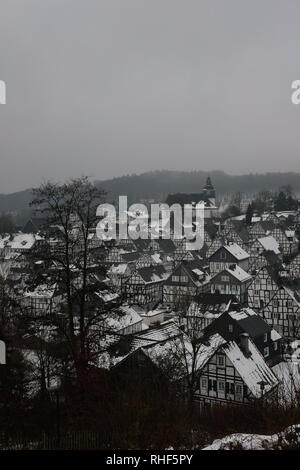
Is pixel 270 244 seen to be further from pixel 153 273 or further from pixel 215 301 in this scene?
pixel 215 301

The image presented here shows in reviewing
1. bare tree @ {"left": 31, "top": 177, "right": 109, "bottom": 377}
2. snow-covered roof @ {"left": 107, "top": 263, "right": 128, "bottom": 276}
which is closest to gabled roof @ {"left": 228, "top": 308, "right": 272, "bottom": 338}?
bare tree @ {"left": 31, "top": 177, "right": 109, "bottom": 377}

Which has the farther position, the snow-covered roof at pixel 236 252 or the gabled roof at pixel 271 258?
the snow-covered roof at pixel 236 252

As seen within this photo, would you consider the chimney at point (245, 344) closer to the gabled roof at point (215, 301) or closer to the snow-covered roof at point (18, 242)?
the gabled roof at point (215, 301)

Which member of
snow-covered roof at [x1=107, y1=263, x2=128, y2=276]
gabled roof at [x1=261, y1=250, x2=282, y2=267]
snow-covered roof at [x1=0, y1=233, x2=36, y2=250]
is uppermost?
gabled roof at [x1=261, y1=250, x2=282, y2=267]

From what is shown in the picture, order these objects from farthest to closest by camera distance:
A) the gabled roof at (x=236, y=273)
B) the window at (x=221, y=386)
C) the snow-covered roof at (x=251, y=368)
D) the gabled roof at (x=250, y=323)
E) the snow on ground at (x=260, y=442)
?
the gabled roof at (x=236, y=273) < the gabled roof at (x=250, y=323) < the window at (x=221, y=386) < the snow-covered roof at (x=251, y=368) < the snow on ground at (x=260, y=442)

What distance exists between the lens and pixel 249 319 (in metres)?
26.8

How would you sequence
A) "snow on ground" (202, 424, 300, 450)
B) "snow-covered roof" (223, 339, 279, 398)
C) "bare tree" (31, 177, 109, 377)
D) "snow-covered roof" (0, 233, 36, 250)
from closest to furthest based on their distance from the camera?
"snow on ground" (202, 424, 300, 450) → "bare tree" (31, 177, 109, 377) → "snow-covered roof" (223, 339, 279, 398) → "snow-covered roof" (0, 233, 36, 250)

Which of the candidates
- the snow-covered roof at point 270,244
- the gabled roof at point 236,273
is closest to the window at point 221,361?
the gabled roof at point 236,273

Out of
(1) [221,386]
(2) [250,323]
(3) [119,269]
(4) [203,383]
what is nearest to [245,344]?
(1) [221,386]

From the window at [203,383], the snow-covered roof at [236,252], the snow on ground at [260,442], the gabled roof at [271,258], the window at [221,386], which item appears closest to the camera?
the snow on ground at [260,442]

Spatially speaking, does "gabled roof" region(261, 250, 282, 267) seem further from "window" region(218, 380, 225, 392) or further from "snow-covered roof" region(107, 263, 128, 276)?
"window" region(218, 380, 225, 392)

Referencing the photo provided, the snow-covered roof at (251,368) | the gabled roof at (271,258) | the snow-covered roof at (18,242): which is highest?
→ the snow-covered roof at (251,368)

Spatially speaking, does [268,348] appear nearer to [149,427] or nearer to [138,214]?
[149,427]
